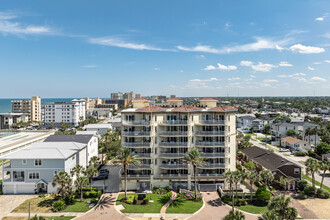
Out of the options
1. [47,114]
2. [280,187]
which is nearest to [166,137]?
[280,187]

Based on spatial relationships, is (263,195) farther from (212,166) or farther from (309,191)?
(309,191)

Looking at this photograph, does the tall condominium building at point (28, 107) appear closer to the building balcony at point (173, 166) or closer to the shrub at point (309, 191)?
the building balcony at point (173, 166)

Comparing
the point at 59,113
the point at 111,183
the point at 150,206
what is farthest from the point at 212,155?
the point at 59,113

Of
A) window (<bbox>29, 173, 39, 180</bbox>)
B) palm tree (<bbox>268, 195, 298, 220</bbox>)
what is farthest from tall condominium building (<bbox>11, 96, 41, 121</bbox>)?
palm tree (<bbox>268, 195, 298, 220</bbox>)

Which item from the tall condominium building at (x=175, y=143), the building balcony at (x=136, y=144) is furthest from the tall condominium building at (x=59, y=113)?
the building balcony at (x=136, y=144)

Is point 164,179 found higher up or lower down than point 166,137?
lower down

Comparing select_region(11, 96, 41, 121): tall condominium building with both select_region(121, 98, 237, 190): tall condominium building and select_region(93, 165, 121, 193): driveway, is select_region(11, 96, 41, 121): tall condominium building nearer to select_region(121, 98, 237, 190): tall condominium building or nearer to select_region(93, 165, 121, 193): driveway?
select_region(93, 165, 121, 193): driveway

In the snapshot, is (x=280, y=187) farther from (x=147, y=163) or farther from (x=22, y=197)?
(x=22, y=197)
